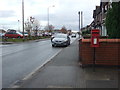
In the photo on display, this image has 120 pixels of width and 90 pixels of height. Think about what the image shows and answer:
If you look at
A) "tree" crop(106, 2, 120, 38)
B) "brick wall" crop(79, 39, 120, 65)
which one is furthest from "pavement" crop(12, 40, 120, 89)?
"tree" crop(106, 2, 120, 38)

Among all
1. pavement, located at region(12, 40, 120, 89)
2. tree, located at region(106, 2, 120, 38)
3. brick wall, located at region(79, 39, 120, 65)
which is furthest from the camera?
tree, located at region(106, 2, 120, 38)

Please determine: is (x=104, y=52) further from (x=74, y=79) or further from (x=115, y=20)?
(x=74, y=79)

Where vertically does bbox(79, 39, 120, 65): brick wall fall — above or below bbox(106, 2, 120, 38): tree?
below

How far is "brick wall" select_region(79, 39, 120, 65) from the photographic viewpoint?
924 centimetres

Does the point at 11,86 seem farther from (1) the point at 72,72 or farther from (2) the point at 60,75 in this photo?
(1) the point at 72,72

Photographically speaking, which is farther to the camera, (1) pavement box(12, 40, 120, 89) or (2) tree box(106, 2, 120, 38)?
(2) tree box(106, 2, 120, 38)

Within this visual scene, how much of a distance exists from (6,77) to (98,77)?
3.27 metres

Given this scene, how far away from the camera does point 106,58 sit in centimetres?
929

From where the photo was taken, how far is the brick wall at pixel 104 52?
9.24m

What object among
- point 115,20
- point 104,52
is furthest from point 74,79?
point 115,20

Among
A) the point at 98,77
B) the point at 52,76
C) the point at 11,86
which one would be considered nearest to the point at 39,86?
the point at 11,86

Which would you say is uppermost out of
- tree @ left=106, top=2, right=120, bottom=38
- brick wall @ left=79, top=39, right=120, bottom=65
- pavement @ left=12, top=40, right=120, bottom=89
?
tree @ left=106, top=2, right=120, bottom=38

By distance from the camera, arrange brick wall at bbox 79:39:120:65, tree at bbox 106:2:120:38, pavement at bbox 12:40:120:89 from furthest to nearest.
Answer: tree at bbox 106:2:120:38 → brick wall at bbox 79:39:120:65 → pavement at bbox 12:40:120:89

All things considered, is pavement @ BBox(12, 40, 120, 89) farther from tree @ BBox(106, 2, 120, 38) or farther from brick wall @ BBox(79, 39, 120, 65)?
tree @ BBox(106, 2, 120, 38)
